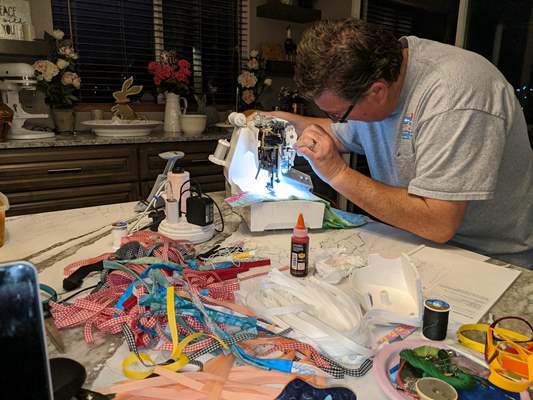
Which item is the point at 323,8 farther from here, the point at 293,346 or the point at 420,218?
the point at 293,346

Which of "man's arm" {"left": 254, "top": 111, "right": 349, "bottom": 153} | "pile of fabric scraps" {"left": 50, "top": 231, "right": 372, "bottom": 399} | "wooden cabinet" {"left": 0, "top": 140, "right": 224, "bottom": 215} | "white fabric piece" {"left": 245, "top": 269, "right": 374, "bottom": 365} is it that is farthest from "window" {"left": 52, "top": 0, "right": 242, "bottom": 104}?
"white fabric piece" {"left": 245, "top": 269, "right": 374, "bottom": 365}

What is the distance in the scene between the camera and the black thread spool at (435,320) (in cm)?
86

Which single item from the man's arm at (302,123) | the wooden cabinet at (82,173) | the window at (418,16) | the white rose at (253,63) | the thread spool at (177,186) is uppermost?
the window at (418,16)

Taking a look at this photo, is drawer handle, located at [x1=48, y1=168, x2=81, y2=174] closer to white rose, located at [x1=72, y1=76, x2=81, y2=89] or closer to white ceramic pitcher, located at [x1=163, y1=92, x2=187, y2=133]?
white rose, located at [x1=72, y1=76, x2=81, y2=89]

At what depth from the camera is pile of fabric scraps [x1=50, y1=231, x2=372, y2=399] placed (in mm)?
781

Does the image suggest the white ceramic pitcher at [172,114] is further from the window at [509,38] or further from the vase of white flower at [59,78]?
the window at [509,38]

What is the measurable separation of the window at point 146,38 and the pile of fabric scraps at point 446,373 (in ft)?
11.0

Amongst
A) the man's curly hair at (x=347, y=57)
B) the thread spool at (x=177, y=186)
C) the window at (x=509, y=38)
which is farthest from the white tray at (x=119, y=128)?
the window at (x=509, y=38)

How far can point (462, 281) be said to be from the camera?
1.14 meters

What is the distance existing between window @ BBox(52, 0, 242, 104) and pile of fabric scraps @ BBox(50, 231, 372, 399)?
2.78 metres

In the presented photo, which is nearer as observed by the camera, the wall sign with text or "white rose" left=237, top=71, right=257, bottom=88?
the wall sign with text

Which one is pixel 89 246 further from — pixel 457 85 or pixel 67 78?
pixel 67 78

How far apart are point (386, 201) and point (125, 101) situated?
2577 mm

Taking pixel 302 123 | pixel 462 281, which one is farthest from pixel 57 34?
pixel 462 281
